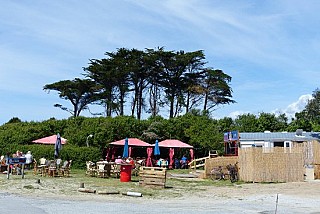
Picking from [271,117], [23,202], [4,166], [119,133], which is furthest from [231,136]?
[23,202]

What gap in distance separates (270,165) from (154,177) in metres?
6.72

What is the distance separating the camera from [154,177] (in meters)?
18.6

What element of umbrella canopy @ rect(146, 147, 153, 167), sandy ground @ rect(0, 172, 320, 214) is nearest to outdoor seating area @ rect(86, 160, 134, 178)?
sandy ground @ rect(0, 172, 320, 214)

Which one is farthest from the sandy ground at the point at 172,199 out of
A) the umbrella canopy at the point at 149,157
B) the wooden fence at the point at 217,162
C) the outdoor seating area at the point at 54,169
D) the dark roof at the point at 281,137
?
the dark roof at the point at 281,137

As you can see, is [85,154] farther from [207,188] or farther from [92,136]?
[207,188]

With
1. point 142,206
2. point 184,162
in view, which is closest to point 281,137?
point 184,162

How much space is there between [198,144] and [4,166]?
16940 millimetres

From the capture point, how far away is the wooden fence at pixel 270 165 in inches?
889

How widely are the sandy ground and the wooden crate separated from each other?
0.50 metres

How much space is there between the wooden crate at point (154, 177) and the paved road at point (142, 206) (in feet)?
12.0

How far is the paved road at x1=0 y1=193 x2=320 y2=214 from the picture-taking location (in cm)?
1182

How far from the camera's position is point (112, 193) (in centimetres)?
1583

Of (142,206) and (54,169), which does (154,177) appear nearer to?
(142,206)

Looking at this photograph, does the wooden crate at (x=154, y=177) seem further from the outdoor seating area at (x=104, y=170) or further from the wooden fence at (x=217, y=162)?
the wooden fence at (x=217, y=162)
